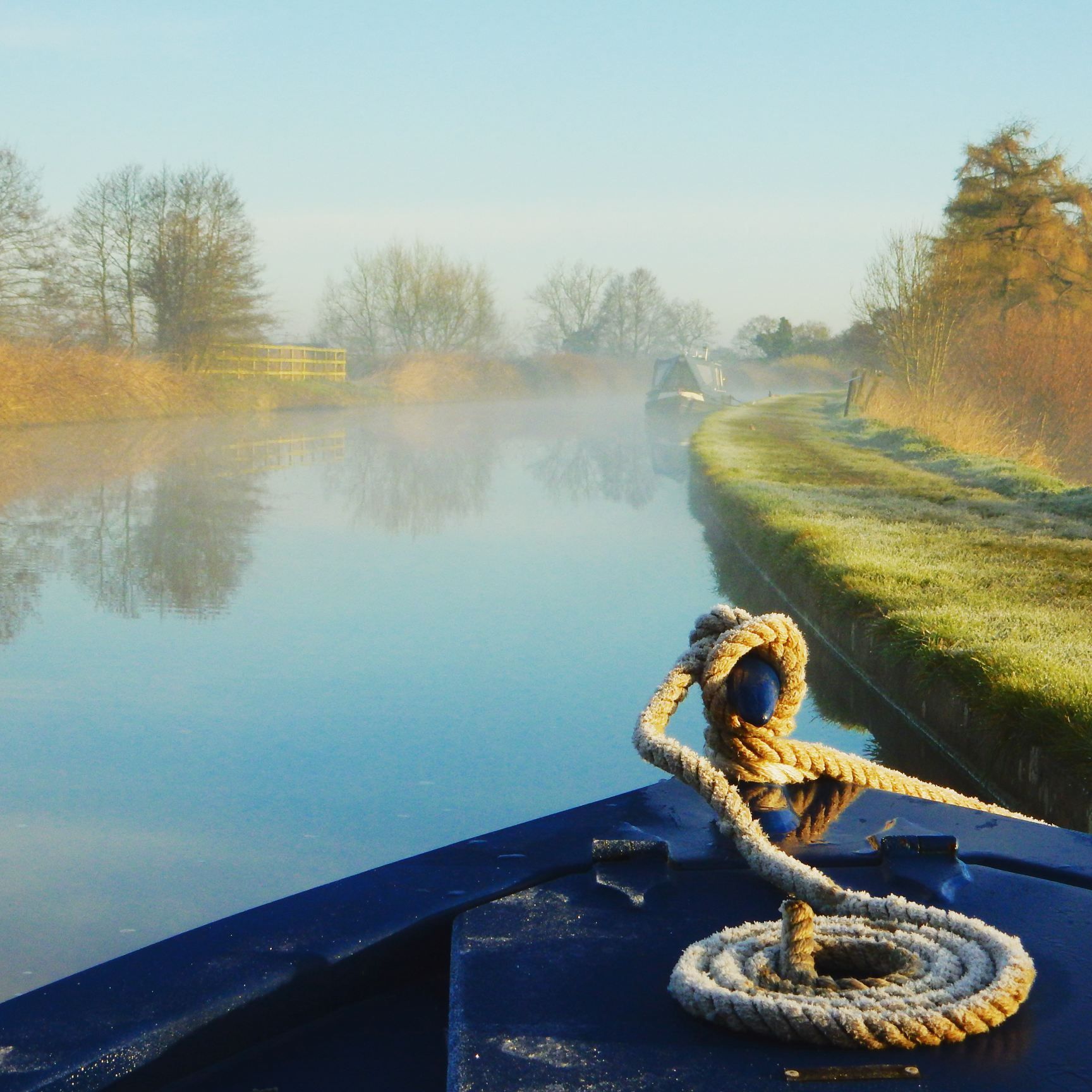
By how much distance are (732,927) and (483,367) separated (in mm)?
60146

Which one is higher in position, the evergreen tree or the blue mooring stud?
the evergreen tree

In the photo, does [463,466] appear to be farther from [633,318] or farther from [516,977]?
[633,318]

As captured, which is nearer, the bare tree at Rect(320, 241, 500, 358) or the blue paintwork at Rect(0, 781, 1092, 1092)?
the blue paintwork at Rect(0, 781, 1092, 1092)

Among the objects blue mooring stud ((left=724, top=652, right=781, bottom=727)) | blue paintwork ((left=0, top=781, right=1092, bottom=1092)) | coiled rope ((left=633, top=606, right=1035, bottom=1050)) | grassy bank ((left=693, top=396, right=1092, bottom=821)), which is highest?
blue mooring stud ((left=724, top=652, right=781, bottom=727))

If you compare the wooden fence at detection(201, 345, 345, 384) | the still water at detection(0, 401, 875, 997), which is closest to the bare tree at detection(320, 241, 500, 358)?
the wooden fence at detection(201, 345, 345, 384)

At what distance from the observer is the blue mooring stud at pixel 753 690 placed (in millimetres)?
2471

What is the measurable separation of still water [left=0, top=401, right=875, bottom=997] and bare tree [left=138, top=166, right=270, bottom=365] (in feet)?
82.3

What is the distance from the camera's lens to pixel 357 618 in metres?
8.10

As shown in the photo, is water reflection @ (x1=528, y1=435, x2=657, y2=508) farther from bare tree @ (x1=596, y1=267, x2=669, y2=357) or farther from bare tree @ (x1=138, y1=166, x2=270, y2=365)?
bare tree @ (x1=596, y1=267, x2=669, y2=357)

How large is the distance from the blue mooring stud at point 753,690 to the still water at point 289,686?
2.02 meters

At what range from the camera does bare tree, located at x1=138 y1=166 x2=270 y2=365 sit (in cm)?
3916

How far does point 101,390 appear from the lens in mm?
30234

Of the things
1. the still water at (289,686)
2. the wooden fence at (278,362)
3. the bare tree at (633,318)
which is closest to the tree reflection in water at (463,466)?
the still water at (289,686)

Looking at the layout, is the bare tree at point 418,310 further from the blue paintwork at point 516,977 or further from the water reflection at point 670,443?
the blue paintwork at point 516,977
